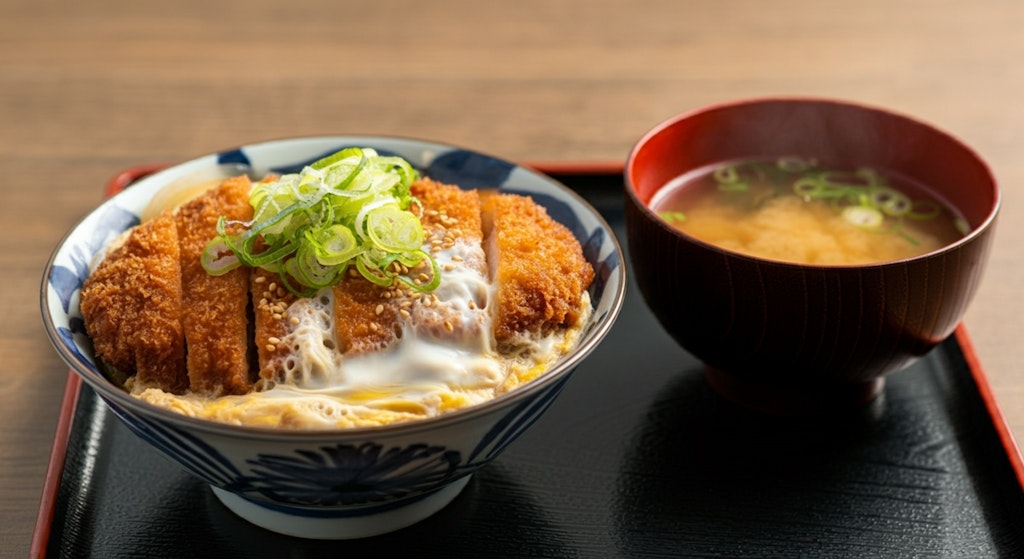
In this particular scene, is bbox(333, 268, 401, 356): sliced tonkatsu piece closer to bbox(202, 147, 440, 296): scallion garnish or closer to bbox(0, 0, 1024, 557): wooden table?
bbox(202, 147, 440, 296): scallion garnish

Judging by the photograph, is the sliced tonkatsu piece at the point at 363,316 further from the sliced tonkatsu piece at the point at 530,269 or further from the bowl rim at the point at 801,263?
the bowl rim at the point at 801,263

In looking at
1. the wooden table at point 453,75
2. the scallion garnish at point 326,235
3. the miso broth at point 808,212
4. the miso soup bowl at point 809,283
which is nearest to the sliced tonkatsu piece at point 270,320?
the scallion garnish at point 326,235

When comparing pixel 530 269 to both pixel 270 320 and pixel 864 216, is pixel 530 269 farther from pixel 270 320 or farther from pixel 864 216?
pixel 864 216

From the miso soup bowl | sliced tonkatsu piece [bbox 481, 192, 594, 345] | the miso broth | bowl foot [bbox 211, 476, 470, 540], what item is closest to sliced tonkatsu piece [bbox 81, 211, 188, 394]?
bowl foot [bbox 211, 476, 470, 540]

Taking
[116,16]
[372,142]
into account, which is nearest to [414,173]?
[372,142]

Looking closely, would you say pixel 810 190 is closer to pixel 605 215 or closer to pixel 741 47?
pixel 605 215

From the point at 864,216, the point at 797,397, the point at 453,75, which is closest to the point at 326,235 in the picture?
the point at 797,397
